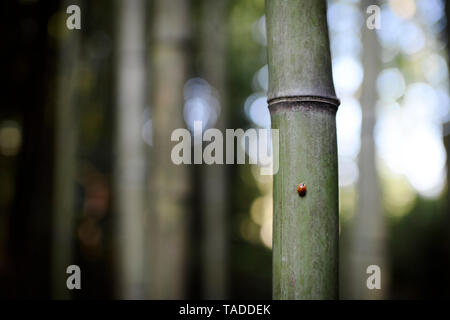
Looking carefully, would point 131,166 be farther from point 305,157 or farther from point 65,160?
point 305,157

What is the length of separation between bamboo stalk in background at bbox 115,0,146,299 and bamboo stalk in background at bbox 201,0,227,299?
55.8 inches

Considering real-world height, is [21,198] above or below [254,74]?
below

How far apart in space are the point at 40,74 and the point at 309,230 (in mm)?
3853

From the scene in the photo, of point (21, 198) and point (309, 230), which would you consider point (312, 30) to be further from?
point (21, 198)

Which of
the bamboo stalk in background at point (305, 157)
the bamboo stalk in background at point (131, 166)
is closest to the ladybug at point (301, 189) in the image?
the bamboo stalk in background at point (305, 157)

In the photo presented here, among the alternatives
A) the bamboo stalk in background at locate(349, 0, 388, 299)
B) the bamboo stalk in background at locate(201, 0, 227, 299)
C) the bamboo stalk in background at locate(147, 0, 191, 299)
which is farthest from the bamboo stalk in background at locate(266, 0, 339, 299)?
the bamboo stalk in background at locate(201, 0, 227, 299)

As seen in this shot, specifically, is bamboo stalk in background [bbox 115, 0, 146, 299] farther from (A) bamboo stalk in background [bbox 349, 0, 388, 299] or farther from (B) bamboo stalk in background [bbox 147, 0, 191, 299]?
(A) bamboo stalk in background [bbox 349, 0, 388, 299]

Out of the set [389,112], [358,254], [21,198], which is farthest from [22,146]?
[389,112]

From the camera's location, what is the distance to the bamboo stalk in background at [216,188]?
425 cm

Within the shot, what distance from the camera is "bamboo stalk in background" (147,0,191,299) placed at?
83.0 inches

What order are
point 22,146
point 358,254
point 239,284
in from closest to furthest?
point 358,254 < point 22,146 < point 239,284

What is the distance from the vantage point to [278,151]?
2.22 ft

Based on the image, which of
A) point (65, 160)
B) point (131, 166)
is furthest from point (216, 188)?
point (131, 166)
